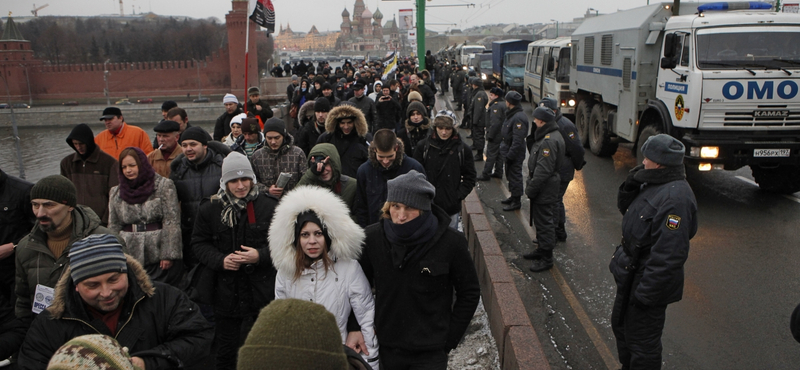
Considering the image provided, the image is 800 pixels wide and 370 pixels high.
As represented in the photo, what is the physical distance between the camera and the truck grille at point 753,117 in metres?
8.20

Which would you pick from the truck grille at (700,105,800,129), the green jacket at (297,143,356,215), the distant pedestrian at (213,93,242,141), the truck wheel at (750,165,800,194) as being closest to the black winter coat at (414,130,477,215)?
the green jacket at (297,143,356,215)

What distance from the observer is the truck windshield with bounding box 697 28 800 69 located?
832 centimetres

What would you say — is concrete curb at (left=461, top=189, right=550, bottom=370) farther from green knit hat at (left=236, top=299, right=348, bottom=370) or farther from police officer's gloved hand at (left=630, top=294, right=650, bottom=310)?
green knit hat at (left=236, top=299, right=348, bottom=370)

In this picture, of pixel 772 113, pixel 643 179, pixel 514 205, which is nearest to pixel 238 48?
pixel 514 205

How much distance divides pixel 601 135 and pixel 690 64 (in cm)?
402

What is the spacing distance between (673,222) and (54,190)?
3794 millimetres

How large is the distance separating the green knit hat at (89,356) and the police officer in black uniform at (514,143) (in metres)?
7.02

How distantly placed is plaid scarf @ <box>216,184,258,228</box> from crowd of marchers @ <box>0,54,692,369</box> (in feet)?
0.05

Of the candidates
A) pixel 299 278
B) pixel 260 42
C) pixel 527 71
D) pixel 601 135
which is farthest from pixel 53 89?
pixel 299 278

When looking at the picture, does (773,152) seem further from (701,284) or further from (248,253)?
(248,253)

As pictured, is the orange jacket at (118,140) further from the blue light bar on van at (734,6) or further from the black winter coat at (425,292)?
the blue light bar on van at (734,6)

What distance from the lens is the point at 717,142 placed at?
8.37 m

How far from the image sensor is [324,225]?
10.2ft

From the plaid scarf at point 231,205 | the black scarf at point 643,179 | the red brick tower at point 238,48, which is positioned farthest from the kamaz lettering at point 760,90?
the red brick tower at point 238,48
